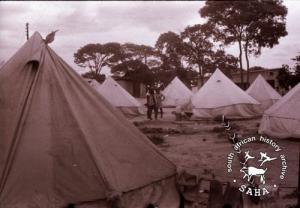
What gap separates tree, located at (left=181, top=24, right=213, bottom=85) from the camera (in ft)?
142

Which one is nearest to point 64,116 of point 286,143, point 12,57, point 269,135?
point 12,57

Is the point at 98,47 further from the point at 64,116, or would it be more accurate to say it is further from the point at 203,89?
the point at 64,116

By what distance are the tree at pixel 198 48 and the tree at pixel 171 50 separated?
3.32 feet

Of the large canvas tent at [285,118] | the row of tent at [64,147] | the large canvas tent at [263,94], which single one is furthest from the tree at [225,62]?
the row of tent at [64,147]

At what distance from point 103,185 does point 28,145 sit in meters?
1.02

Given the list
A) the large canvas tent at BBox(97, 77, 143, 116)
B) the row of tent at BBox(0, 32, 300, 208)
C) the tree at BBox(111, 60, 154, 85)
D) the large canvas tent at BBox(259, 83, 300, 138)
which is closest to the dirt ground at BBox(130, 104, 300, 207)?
the large canvas tent at BBox(259, 83, 300, 138)

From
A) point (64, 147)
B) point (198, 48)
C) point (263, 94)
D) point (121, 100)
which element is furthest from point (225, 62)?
point (64, 147)

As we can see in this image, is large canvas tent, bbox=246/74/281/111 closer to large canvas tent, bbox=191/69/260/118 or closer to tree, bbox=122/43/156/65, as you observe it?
large canvas tent, bbox=191/69/260/118

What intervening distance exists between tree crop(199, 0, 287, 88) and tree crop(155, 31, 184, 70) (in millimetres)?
12556

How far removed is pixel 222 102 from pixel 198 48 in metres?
25.2

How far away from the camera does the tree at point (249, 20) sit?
30.9 metres

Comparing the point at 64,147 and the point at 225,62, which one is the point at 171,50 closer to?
the point at 225,62

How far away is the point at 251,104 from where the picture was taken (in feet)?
65.6

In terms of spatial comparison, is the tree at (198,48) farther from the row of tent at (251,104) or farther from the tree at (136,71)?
the row of tent at (251,104)
